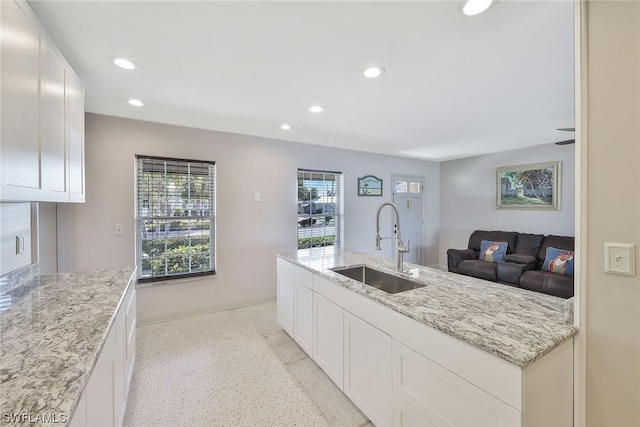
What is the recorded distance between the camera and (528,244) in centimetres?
420

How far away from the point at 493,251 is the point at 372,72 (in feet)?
12.7

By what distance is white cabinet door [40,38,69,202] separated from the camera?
1.36 meters

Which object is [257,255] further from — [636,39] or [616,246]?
[636,39]

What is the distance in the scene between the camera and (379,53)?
67.1 inches

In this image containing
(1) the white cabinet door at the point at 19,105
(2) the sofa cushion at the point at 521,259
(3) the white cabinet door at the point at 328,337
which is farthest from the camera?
(2) the sofa cushion at the point at 521,259

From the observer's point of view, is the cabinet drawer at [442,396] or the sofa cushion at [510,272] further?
the sofa cushion at [510,272]

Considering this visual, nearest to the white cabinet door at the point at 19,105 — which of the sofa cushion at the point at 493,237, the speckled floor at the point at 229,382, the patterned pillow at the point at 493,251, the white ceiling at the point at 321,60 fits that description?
the white ceiling at the point at 321,60

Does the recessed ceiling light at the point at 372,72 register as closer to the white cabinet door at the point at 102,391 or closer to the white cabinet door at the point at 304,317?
the white cabinet door at the point at 304,317

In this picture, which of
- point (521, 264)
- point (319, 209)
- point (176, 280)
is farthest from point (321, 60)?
point (521, 264)

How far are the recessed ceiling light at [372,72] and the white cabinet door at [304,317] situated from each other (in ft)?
5.78

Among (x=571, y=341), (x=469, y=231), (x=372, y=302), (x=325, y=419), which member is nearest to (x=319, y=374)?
(x=325, y=419)

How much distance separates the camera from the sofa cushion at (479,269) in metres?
4.01

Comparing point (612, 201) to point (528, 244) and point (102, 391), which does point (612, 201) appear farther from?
point (528, 244)

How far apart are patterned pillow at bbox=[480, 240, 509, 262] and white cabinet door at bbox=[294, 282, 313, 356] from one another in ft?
11.7
